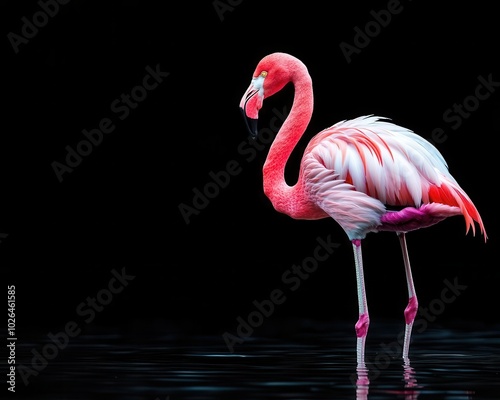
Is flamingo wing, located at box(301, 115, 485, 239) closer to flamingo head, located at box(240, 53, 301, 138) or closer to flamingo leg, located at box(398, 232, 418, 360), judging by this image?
flamingo leg, located at box(398, 232, 418, 360)

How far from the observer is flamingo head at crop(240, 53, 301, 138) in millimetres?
8703

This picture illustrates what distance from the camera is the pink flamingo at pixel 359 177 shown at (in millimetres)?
8062

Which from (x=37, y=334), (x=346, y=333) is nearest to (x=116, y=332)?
(x=37, y=334)

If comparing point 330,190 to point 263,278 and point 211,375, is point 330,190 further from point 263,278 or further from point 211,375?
point 263,278

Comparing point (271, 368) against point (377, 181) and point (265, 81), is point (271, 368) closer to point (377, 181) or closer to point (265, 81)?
point (377, 181)

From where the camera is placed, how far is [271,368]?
740 cm

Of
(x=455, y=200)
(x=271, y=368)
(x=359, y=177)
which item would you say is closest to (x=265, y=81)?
(x=359, y=177)

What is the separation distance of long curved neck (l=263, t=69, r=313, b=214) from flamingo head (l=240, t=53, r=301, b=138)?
91 mm

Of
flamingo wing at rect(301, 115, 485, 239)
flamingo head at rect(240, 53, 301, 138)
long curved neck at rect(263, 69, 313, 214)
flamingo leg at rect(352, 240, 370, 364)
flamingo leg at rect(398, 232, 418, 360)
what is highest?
flamingo head at rect(240, 53, 301, 138)

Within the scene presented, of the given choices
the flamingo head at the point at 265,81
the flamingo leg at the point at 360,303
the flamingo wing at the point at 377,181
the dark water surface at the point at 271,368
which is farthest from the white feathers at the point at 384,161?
the dark water surface at the point at 271,368

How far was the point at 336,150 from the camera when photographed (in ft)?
27.1

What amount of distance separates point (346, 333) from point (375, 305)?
185 centimetres

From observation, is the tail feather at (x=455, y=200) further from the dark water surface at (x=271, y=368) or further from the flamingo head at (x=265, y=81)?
the flamingo head at (x=265, y=81)

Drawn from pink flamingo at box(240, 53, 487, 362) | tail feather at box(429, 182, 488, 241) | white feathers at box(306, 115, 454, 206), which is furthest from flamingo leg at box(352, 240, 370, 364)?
tail feather at box(429, 182, 488, 241)
